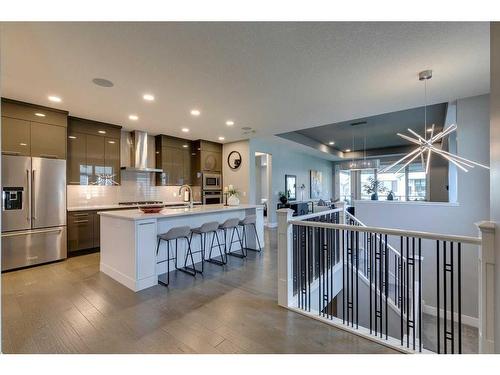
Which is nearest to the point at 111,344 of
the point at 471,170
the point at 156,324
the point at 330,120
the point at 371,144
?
the point at 156,324

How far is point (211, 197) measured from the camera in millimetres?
6840

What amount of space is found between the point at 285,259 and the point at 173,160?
184 inches

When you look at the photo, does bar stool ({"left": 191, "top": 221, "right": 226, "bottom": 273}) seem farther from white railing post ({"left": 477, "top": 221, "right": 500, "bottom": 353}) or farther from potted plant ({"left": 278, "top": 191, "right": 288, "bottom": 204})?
potted plant ({"left": 278, "top": 191, "right": 288, "bottom": 204})

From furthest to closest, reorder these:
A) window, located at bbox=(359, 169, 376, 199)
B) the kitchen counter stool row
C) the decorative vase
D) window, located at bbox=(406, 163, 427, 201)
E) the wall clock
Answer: window, located at bbox=(359, 169, 376, 199) < window, located at bbox=(406, 163, 427, 201) < the wall clock < the decorative vase < the kitchen counter stool row

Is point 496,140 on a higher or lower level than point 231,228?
higher

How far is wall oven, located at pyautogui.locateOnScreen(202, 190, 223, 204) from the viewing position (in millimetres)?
6684

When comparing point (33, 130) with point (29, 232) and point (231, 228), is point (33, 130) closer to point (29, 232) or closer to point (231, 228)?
point (29, 232)

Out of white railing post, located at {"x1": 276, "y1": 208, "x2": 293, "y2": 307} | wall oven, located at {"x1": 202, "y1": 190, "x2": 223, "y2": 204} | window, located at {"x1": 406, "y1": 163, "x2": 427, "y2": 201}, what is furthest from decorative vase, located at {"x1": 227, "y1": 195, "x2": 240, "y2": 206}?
window, located at {"x1": 406, "y1": 163, "x2": 427, "y2": 201}

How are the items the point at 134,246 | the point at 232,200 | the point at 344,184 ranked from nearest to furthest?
1. the point at 134,246
2. the point at 232,200
3. the point at 344,184

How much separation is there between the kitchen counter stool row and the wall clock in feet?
7.79

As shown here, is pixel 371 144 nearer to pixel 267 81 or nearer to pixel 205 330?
pixel 267 81

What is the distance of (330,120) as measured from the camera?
484 centimetres

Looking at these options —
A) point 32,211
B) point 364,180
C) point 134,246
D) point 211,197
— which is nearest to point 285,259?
point 134,246
